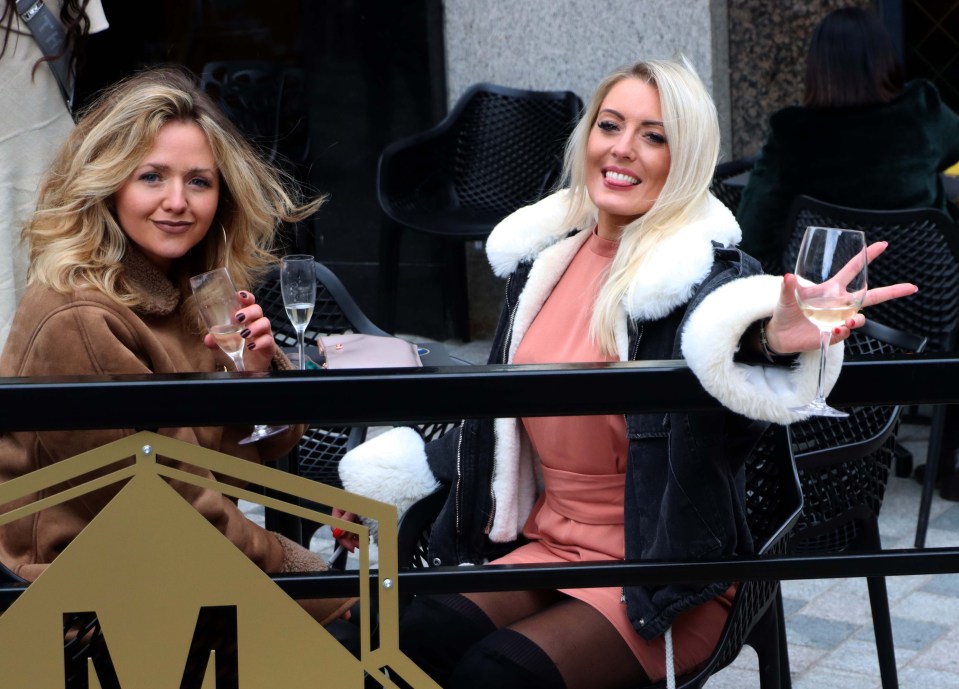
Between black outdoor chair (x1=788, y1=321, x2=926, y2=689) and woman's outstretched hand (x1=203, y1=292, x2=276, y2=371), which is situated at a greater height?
woman's outstretched hand (x1=203, y1=292, x2=276, y2=371)

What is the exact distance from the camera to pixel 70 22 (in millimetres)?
4305

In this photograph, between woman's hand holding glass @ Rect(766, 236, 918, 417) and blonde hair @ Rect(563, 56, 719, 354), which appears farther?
blonde hair @ Rect(563, 56, 719, 354)

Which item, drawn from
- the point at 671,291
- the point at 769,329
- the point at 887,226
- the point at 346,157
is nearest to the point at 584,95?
the point at 346,157

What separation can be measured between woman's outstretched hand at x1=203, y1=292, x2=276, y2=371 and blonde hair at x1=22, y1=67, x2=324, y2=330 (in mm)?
137

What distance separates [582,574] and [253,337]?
1077mm

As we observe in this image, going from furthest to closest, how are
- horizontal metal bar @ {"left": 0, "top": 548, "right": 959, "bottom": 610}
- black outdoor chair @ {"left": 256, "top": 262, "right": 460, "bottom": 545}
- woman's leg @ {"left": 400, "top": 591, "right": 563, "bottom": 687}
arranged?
black outdoor chair @ {"left": 256, "top": 262, "right": 460, "bottom": 545} → woman's leg @ {"left": 400, "top": 591, "right": 563, "bottom": 687} → horizontal metal bar @ {"left": 0, "top": 548, "right": 959, "bottom": 610}

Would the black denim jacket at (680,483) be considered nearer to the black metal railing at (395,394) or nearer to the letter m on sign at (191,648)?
the black metal railing at (395,394)

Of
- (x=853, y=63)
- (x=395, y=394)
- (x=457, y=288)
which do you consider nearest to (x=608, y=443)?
(x=395, y=394)

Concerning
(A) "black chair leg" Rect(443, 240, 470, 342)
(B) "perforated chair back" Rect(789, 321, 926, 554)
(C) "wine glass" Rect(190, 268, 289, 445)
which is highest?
(C) "wine glass" Rect(190, 268, 289, 445)

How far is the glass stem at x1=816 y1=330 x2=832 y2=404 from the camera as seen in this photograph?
4.98 feet

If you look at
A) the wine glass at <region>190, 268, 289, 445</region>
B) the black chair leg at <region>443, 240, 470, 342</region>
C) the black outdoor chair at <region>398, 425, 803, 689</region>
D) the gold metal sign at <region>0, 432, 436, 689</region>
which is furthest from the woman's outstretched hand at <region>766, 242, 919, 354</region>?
the black chair leg at <region>443, 240, 470, 342</region>

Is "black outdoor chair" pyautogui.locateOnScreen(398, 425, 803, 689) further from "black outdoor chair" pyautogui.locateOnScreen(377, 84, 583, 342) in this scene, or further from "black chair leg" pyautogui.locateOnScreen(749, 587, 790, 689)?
"black outdoor chair" pyautogui.locateOnScreen(377, 84, 583, 342)

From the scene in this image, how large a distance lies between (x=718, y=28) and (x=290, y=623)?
15.5 feet

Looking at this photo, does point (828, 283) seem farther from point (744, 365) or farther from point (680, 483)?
point (680, 483)
